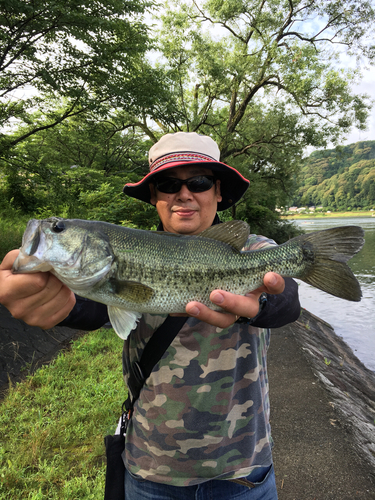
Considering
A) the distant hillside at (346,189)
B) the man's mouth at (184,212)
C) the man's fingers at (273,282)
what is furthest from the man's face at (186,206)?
the distant hillside at (346,189)

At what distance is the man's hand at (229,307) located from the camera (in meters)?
1.90

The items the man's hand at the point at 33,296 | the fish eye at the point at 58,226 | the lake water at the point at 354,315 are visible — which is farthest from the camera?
the lake water at the point at 354,315

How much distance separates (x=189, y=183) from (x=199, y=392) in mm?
1641

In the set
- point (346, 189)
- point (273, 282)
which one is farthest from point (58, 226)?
point (346, 189)

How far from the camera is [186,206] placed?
253cm

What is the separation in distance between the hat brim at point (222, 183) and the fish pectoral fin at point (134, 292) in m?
1.02

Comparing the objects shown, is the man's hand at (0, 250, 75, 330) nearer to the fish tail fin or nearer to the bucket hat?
the bucket hat

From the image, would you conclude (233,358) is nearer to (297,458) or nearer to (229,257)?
(229,257)

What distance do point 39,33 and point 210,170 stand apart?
30.7ft

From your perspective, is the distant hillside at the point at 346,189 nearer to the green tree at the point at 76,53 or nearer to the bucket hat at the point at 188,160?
the green tree at the point at 76,53

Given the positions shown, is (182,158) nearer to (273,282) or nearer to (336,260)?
(273,282)

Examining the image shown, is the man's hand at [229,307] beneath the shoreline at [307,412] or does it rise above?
above

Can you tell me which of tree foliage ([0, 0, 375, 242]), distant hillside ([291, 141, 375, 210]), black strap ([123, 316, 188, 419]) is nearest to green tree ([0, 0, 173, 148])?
tree foliage ([0, 0, 375, 242])

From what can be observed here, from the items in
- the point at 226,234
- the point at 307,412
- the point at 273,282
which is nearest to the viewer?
the point at 273,282
